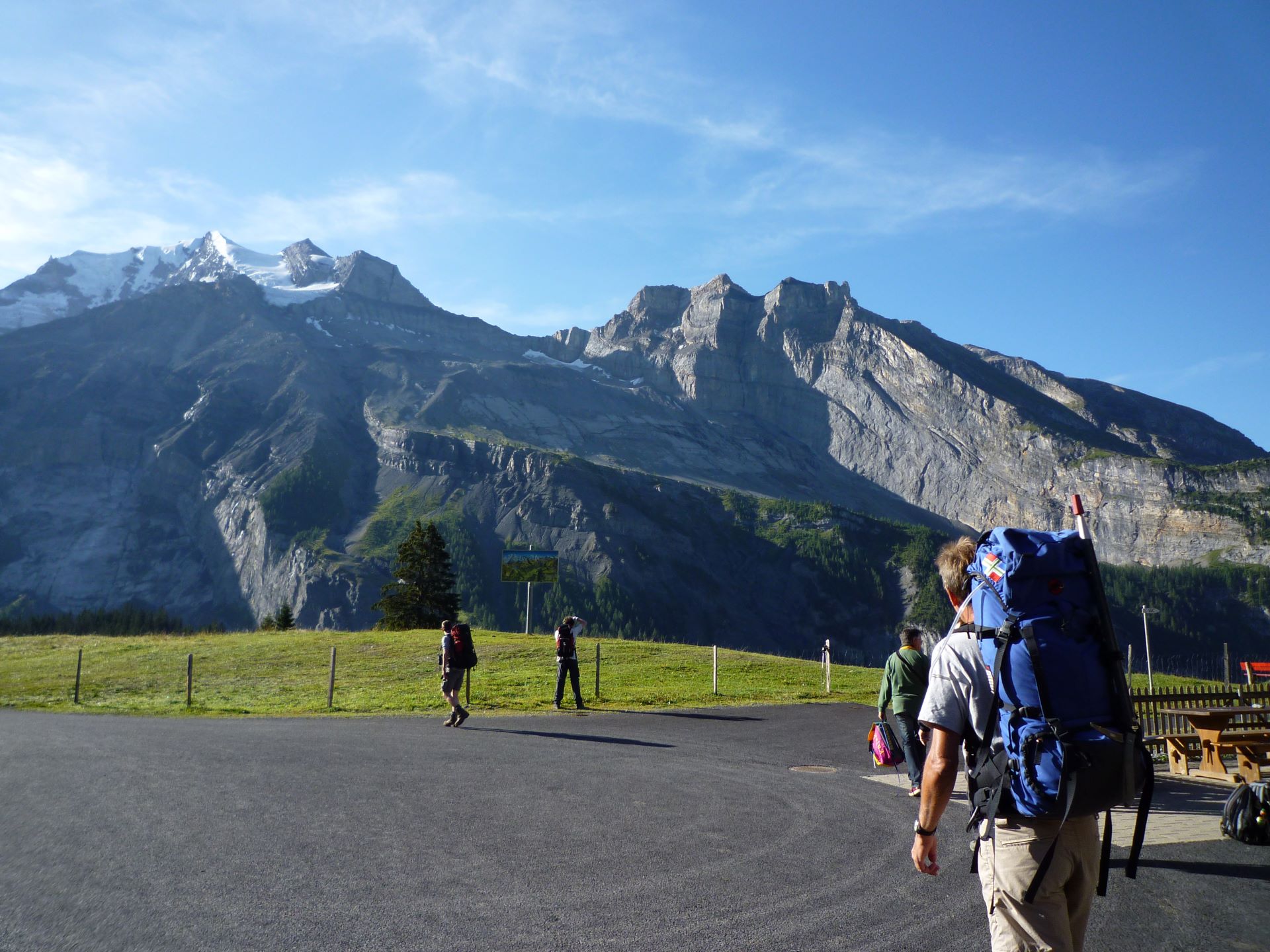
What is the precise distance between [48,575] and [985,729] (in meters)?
228

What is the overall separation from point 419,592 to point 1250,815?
198 feet

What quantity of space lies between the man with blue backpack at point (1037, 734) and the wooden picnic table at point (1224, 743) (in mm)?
10553

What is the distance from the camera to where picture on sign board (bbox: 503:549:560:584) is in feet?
139

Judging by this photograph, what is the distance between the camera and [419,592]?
6538cm

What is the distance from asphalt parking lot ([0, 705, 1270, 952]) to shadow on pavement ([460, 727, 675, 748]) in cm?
199

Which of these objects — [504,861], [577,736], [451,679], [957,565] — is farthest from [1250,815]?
[451,679]

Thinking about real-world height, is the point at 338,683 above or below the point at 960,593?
below

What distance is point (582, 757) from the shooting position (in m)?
14.8

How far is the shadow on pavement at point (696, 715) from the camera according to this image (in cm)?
2130

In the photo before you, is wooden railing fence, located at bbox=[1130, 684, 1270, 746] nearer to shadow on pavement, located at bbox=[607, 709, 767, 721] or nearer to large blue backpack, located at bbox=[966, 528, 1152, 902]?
shadow on pavement, located at bbox=[607, 709, 767, 721]

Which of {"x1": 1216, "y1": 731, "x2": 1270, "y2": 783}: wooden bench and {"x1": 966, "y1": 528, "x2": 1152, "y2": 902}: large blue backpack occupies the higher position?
{"x1": 966, "y1": 528, "x2": 1152, "y2": 902}: large blue backpack

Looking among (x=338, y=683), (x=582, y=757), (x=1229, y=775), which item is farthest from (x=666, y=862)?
(x=338, y=683)

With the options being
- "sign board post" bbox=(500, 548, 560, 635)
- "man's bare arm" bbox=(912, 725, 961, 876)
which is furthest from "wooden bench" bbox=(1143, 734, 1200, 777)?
"sign board post" bbox=(500, 548, 560, 635)

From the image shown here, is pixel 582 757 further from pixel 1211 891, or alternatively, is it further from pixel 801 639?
pixel 801 639
